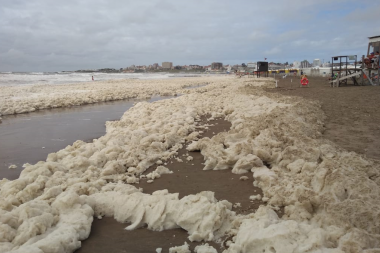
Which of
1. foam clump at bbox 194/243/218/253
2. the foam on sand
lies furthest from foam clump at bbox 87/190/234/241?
foam clump at bbox 194/243/218/253

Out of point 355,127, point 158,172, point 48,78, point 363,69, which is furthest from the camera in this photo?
point 48,78

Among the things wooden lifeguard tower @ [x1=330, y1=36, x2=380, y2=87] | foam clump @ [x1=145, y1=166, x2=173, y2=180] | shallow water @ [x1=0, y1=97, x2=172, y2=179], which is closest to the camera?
foam clump @ [x1=145, y1=166, x2=173, y2=180]

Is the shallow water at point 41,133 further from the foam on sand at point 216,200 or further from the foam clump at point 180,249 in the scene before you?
the foam clump at point 180,249

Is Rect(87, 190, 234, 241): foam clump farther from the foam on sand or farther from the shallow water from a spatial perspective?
the shallow water

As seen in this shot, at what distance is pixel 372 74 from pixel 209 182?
21.4 metres

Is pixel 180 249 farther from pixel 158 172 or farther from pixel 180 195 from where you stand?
pixel 158 172

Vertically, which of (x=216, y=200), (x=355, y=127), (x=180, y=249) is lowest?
(x=180, y=249)

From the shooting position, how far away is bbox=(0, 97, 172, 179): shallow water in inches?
219

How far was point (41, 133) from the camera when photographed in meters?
7.71

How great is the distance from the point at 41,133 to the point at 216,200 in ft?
20.7

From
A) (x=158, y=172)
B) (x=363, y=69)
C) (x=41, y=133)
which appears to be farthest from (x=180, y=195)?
(x=363, y=69)

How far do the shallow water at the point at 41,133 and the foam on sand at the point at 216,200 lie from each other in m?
1.12

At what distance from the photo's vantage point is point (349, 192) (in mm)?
3027

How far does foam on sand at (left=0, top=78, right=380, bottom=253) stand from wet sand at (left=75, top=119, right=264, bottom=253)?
0.10 meters
